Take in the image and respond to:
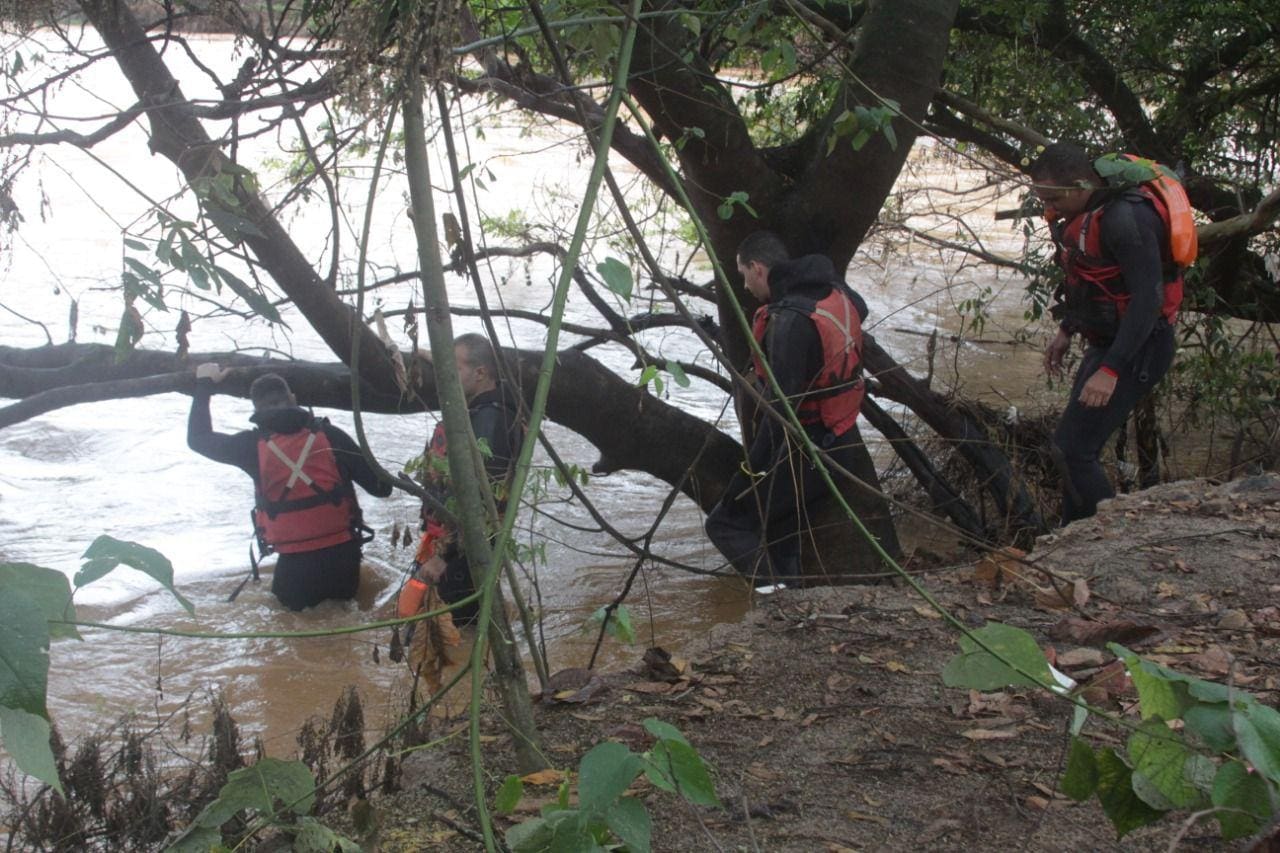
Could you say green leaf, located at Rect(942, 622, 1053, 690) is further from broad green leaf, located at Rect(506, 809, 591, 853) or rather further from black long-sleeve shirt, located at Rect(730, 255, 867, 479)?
black long-sleeve shirt, located at Rect(730, 255, 867, 479)

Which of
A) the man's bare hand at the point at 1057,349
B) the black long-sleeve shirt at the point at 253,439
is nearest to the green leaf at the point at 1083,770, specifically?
the man's bare hand at the point at 1057,349

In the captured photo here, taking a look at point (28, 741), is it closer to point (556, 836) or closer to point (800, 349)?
point (556, 836)

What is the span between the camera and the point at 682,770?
1.84 meters

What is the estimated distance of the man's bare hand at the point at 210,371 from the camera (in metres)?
6.12

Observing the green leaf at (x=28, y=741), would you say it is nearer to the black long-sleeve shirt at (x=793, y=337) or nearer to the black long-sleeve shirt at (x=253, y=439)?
the black long-sleeve shirt at (x=793, y=337)

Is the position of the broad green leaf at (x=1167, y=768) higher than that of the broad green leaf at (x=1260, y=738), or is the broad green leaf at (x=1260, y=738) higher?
the broad green leaf at (x=1260, y=738)

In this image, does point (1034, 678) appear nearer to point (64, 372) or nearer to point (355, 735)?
point (355, 735)

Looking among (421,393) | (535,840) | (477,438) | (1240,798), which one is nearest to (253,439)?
(421,393)

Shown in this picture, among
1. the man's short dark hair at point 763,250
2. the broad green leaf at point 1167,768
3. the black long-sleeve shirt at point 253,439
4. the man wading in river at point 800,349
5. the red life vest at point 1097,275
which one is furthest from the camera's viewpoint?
the black long-sleeve shirt at point 253,439

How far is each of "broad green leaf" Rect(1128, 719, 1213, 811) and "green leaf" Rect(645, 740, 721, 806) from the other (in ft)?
2.36

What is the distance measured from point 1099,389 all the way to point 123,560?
4.42 meters

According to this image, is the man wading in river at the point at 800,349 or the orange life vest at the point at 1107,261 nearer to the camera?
the orange life vest at the point at 1107,261

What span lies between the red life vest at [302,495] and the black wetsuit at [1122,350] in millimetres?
4037

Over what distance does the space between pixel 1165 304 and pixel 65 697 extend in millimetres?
5947
